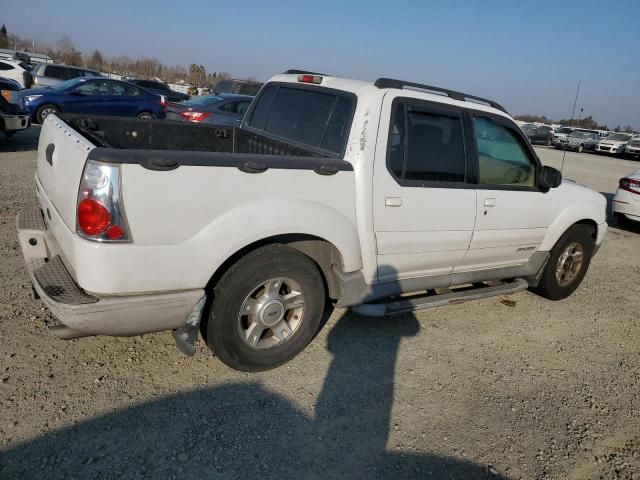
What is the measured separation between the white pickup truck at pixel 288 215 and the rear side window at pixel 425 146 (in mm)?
12

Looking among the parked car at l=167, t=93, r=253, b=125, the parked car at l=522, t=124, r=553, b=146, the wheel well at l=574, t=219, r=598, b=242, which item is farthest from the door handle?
the parked car at l=522, t=124, r=553, b=146

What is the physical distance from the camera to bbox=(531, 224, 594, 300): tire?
490 centimetres

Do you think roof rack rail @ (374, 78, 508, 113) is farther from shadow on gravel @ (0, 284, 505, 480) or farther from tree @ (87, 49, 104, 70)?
tree @ (87, 49, 104, 70)

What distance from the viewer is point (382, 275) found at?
3.62m

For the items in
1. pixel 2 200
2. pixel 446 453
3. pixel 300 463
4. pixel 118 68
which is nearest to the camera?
pixel 300 463

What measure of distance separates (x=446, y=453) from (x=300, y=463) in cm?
85

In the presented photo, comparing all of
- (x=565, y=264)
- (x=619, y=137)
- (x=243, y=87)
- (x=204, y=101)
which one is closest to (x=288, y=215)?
(x=565, y=264)

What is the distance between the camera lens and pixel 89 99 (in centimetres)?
1414

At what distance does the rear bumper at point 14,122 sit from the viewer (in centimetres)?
1027

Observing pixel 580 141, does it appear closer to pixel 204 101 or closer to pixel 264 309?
pixel 204 101

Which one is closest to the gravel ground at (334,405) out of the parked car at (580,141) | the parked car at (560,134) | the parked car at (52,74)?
the parked car at (52,74)

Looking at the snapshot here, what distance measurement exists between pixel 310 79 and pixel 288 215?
1551mm

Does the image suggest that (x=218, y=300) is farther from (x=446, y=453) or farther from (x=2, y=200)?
(x=2, y=200)

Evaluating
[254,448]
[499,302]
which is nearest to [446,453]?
[254,448]
